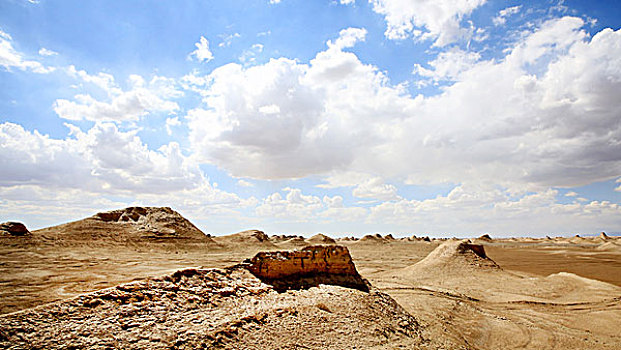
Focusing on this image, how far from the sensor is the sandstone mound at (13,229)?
79.7 ft

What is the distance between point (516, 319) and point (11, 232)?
31498 millimetres

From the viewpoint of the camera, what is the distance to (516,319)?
977cm

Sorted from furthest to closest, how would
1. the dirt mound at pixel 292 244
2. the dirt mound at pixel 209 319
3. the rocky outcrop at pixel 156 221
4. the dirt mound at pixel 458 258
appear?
the dirt mound at pixel 292 244, the rocky outcrop at pixel 156 221, the dirt mound at pixel 458 258, the dirt mound at pixel 209 319

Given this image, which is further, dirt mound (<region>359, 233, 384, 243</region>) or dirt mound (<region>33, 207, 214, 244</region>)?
dirt mound (<region>359, 233, 384, 243</region>)

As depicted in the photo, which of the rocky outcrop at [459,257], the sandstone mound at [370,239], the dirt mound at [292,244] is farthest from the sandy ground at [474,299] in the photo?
the sandstone mound at [370,239]

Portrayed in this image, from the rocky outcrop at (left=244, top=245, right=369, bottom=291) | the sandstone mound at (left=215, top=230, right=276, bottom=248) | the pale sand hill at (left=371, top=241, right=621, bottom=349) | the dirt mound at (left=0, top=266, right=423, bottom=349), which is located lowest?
the pale sand hill at (left=371, top=241, right=621, bottom=349)

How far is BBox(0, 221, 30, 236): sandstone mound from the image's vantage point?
79.7 ft

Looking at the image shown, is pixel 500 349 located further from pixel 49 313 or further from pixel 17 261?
pixel 17 261

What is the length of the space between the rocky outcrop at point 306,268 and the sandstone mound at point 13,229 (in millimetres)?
26692

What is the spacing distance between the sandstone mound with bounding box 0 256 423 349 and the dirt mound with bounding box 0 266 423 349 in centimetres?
1

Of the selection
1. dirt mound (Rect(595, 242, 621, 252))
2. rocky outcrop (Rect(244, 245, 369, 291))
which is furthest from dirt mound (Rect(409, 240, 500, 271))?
dirt mound (Rect(595, 242, 621, 252))

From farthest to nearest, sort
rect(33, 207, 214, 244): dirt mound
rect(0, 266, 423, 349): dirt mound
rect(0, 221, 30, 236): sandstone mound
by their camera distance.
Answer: rect(33, 207, 214, 244): dirt mound → rect(0, 221, 30, 236): sandstone mound → rect(0, 266, 423, 349): dirt mound

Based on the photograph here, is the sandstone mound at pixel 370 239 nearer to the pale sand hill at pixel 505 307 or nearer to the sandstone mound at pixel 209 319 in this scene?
the pale sand hill at pixel 505 307

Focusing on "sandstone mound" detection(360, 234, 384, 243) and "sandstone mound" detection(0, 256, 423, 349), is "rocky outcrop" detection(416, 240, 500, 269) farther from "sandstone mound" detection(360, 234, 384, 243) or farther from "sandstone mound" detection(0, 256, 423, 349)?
"sandstone mound" detection(360, 234, 384, 243)
